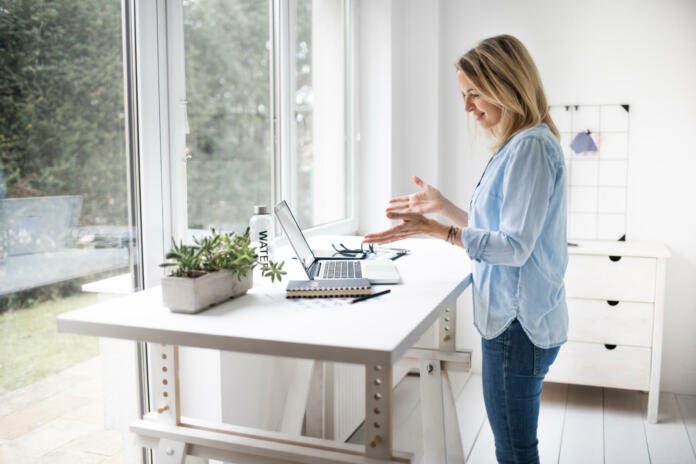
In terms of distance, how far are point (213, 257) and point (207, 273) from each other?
0.06 m

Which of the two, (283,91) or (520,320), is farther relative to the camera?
(283,91)

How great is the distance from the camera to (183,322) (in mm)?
1118

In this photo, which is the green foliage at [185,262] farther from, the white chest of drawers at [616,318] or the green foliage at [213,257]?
the white chest of drawers at [616,318]

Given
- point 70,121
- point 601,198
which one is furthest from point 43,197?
point 601,198

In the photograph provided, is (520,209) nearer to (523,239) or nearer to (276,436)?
(523,239)

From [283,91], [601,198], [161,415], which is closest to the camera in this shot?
[161,415]

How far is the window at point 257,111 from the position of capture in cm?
183

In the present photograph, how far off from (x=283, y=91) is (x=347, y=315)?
56.4 inches

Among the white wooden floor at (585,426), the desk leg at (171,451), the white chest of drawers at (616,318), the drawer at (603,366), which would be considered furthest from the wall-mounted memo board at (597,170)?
the desk leg at (171,451)

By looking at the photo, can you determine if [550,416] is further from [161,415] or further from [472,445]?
[161,415]

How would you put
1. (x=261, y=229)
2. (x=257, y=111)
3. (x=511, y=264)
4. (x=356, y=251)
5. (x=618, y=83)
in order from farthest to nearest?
(x=618, y=83) < (x=257, y=111) < (x=356, y=251) < (x=261, y=229) < (x=511, y=264)

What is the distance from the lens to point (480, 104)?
149 cm

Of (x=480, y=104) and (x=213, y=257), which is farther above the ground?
(x=480, y=104)

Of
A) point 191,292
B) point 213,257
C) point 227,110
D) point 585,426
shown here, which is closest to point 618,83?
point 585,426
